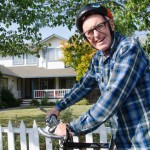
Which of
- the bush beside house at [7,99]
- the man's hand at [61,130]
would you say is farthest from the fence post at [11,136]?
the bush beside house at [7,99]

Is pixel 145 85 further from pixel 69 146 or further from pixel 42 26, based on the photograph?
pixel 42 26

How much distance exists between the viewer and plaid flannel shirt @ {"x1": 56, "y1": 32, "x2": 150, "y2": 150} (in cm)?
184

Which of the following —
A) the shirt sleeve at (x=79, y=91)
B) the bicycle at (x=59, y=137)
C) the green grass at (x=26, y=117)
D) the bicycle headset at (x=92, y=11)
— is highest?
the bicycle headset at (x=92, y=11)

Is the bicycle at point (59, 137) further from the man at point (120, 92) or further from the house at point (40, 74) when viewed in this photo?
the house at point (40, 74)

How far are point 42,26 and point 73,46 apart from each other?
123cm

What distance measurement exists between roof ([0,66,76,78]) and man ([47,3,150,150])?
37492mm

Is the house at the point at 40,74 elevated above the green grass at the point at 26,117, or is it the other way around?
the house at the point at 40,74

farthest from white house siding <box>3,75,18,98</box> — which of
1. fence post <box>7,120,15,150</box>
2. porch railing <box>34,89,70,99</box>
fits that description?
fence post <box>7,120,15,150</box>

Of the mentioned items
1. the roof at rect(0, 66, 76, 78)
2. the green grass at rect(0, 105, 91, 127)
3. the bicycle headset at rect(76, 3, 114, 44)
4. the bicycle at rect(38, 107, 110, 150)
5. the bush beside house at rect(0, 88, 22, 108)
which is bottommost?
the green grass at rect(0, 105, 91, 127)

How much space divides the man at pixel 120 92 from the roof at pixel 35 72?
37492 millimetres

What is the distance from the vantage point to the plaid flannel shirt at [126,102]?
184 centimetres

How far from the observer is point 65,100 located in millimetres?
2654

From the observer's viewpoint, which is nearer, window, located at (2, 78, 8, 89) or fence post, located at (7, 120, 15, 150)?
fence post, located at (7, 120, 15, 150)

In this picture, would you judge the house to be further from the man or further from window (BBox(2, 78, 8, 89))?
the man
